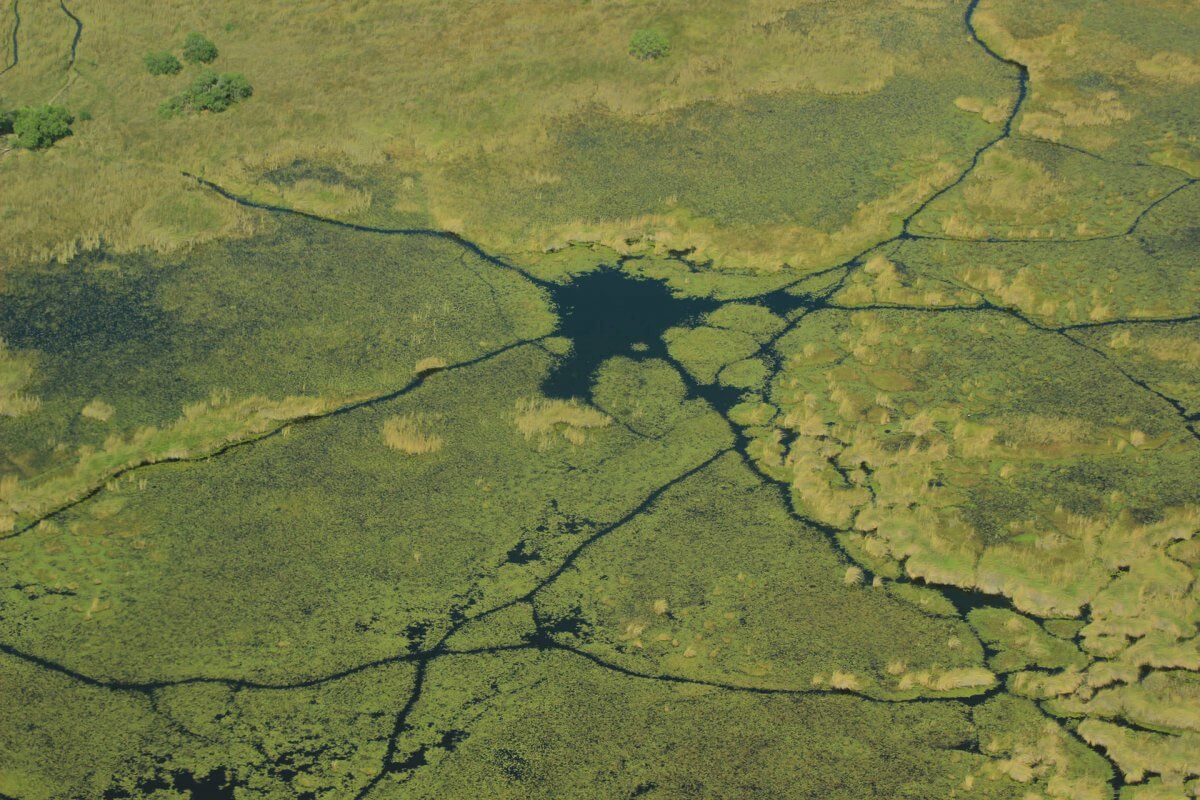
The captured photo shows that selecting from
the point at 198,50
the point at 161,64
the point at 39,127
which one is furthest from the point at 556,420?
the point at 198,50

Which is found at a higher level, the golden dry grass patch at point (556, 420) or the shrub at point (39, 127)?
the shrub at point (39, 127)

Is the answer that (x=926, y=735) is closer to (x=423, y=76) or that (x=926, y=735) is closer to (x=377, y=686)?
(x=377, y=686)

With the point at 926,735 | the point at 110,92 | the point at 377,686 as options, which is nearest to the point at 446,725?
the point at 377,686

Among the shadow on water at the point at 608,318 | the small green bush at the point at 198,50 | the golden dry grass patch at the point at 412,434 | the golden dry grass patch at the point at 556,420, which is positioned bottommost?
the shadow on water at the point at 608,318

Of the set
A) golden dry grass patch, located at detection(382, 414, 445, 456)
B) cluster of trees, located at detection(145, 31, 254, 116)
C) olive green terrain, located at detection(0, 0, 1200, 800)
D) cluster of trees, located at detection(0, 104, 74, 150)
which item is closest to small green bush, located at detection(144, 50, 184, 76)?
cluster of trees, located at detection(145, 31, 254, 116)

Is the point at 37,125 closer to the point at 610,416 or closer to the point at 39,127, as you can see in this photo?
the point at 39,127

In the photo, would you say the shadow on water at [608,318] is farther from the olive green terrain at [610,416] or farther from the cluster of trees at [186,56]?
the cluster of trees at [186,56]

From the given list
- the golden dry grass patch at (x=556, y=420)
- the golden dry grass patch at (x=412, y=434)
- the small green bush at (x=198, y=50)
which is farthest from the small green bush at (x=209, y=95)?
the golden dry grass patch at (x=556, y=420)
